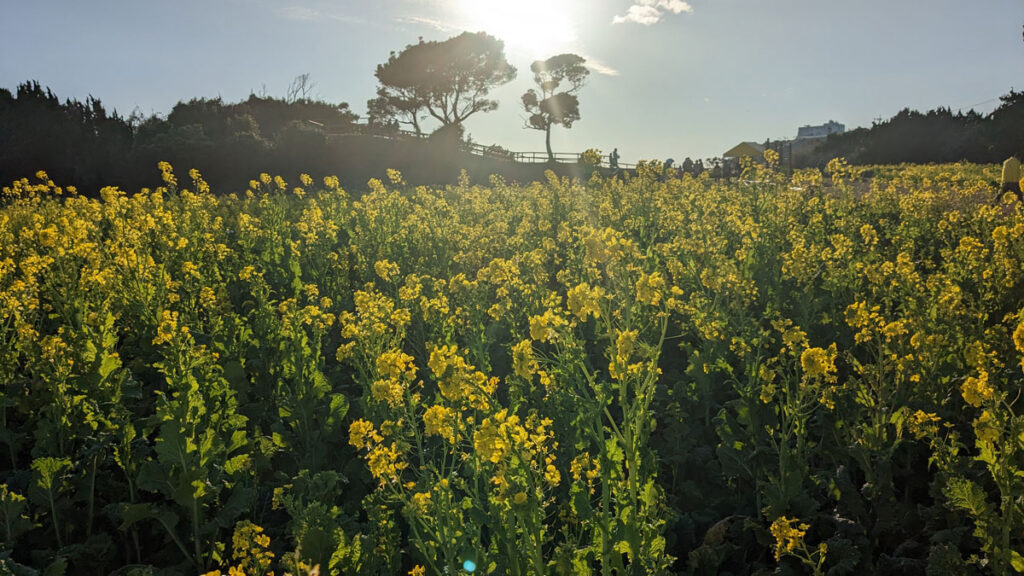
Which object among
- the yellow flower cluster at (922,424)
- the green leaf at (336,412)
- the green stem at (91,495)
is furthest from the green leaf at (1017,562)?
the green stem at (91,495)

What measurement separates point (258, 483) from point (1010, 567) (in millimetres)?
3686

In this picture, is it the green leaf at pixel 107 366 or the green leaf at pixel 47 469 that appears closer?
the green leaf at pixel 47 469

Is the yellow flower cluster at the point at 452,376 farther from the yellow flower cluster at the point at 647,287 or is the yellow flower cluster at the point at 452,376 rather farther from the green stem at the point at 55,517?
the green stem at the point at 55,517

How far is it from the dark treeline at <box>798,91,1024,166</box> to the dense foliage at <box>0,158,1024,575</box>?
3055 cm

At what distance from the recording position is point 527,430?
313 centimetres

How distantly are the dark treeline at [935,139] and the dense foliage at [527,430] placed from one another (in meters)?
30.5

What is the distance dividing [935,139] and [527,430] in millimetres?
40843

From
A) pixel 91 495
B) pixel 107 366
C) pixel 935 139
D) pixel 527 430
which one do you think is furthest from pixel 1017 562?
pixel 935 139

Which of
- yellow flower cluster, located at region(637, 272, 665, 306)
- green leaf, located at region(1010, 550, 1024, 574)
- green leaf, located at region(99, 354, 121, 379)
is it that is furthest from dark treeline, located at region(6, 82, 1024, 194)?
green leaf, located at region(1010, 550, 1024, 574)

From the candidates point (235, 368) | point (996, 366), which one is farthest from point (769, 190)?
point (235, 368)

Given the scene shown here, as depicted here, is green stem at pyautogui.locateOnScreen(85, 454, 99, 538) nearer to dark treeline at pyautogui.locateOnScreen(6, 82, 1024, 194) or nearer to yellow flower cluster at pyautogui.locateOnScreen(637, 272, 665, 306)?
yellow flower cluster at pyautogui.locateOnScreen(637, 272, 665, 306)

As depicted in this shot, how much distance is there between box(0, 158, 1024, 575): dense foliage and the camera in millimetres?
2510

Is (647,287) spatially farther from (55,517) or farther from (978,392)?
(55,517)

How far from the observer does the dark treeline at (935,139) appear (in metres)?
29.3
